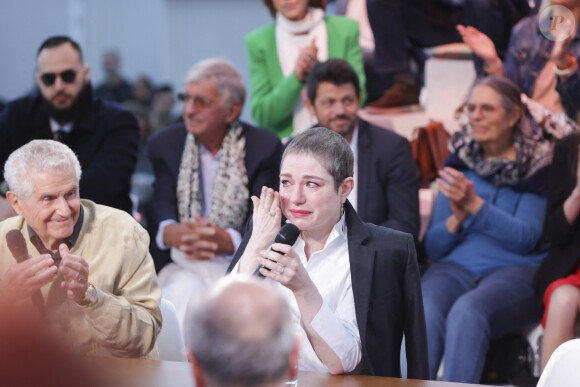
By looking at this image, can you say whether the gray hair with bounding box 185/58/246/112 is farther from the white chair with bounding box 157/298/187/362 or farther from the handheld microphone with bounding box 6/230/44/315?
the handheld microphone with bounding box 6/230/44/315

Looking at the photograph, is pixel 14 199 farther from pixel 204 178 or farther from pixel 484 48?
pixel 484 48

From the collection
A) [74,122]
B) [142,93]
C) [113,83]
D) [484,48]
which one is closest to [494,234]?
[484,48]

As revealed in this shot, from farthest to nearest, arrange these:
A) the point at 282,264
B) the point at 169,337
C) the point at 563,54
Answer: the point at 563,54 → the point at 169,337 → the point at 282,264

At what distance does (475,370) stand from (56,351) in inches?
111

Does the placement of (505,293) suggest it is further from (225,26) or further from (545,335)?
(225,26)

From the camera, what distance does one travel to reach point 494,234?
368cm

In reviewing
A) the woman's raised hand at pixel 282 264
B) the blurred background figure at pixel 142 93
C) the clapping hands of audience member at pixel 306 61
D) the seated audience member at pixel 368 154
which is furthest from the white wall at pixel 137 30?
the woman's raised hand at pixel 282 264

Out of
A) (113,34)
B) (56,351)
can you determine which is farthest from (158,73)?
(56,351)

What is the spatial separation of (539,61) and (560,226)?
0.98 m

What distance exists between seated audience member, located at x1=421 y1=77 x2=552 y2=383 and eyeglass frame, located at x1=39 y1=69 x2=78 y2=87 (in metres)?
1.75

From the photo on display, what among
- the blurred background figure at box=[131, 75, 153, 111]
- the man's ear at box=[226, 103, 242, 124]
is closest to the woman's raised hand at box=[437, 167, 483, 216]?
the man's ear at box=[226, 103, 242, 124]

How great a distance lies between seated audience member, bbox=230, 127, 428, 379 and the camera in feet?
7.77

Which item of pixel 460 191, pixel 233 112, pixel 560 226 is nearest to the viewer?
pixel 560 226

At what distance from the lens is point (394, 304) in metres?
2.44
